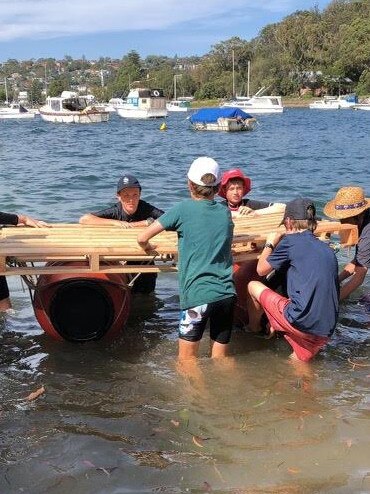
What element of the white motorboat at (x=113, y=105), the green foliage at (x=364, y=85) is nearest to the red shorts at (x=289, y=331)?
the white motorboat at (x=113, y=105)

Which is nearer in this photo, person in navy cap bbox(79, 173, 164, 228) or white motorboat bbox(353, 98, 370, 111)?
person in navy cap bbox(79, 173, 164, 228)

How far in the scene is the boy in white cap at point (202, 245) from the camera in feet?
16.1

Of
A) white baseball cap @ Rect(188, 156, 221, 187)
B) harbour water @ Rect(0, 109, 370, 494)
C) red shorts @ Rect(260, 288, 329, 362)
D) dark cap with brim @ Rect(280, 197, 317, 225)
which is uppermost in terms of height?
white baseball cap @ Rect(188, 156, 221, 187)

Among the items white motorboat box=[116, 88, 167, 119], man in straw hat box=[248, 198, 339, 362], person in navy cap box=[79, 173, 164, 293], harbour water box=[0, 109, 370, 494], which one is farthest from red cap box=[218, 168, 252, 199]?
white motorboat box=[116, 88, 167, 119]

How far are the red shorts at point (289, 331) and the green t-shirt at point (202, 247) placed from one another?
0.57 meters

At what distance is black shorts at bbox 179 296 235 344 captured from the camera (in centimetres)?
502

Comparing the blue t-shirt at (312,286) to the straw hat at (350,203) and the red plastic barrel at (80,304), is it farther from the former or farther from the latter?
the red plastic barrel at (80,304)

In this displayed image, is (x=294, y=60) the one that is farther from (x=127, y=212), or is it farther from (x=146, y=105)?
(x=127, y=212)

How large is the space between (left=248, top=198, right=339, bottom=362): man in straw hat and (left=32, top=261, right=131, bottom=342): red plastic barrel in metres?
1.46

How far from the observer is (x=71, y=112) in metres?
68.0

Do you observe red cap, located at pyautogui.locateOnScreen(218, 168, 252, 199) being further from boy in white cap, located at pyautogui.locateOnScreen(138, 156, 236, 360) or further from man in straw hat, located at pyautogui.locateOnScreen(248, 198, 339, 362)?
boy in white cap, located at pyautogui.locateOnScreen(138, 156, 236, 360)

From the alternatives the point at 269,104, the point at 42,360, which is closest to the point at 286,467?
the point at 42,360

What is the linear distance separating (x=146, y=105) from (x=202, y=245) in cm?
7243

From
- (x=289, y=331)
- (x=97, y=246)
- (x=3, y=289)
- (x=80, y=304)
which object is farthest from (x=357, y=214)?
(x=3, y=289)
